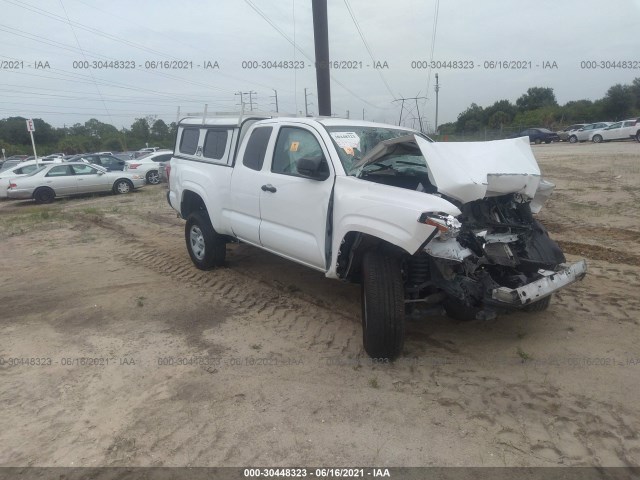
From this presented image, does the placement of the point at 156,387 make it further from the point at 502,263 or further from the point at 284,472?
the point at 502,263

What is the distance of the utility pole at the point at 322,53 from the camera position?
1077cm

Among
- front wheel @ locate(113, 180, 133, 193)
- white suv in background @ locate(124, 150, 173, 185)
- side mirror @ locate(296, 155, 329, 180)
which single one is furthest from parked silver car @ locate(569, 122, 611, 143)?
side mirror @ locate(296, 155, 329, 180)

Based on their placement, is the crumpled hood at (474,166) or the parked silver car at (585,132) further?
the parked silver car at (585,132)

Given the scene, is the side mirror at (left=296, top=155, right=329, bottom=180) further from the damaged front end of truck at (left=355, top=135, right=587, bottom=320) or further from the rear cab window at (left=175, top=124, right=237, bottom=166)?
the rear cab window at (left=175, top=124, right=237, bottom=166)

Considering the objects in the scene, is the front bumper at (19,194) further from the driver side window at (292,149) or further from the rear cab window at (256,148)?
the driver side window at (292,149)

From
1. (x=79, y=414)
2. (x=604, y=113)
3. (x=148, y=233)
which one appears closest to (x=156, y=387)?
(x=79, y=414)

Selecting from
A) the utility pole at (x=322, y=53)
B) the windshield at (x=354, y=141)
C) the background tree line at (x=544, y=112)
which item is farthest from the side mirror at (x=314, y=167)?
the background tree line at (x=544, y=112)

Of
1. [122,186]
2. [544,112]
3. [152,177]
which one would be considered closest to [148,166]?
[152,177]

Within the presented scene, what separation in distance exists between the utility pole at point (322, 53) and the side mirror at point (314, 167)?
278 inches

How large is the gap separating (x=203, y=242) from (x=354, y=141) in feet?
9.23

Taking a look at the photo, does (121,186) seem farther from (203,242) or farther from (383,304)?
(383,304)

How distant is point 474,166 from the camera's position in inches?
158

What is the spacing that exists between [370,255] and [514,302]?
3.83ft

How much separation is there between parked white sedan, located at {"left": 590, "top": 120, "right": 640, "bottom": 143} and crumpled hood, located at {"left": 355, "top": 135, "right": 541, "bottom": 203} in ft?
99.6
